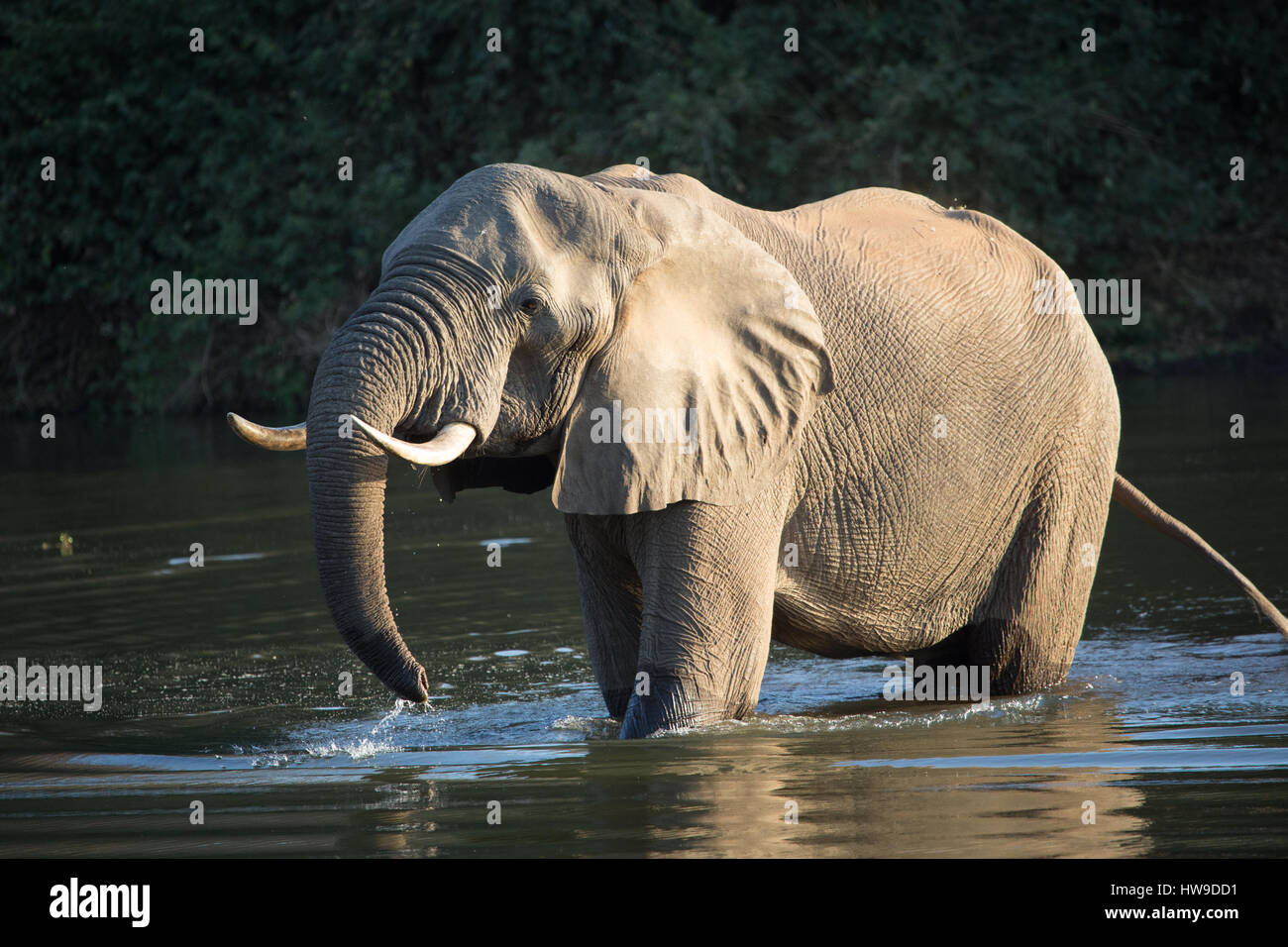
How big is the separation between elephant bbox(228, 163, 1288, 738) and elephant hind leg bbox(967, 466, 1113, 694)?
11 mm

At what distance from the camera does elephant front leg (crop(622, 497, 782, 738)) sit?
5848mm

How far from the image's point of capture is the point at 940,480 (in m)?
6.57

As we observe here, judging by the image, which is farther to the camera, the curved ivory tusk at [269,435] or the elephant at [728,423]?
the elephant at [728,423]

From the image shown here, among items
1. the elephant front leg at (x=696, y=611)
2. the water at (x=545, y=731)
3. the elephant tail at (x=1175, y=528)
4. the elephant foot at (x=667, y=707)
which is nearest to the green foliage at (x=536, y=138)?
the water at (x=545, y=731)

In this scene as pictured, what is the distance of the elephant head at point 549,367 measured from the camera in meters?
5.23

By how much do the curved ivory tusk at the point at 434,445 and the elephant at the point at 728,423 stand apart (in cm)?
1

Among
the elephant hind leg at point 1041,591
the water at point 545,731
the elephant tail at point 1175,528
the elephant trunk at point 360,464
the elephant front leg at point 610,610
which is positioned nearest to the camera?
the water at point 545,731

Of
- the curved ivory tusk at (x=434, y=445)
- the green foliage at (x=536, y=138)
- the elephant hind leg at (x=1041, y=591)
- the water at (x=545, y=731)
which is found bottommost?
the water at (x=545, y=731)

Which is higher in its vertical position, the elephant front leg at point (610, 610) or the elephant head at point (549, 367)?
Answer: the elephant head at point (549, 367)

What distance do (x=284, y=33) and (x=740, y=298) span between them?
903 inches

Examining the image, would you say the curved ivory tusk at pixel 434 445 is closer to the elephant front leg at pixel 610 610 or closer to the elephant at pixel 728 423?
the elephant at pixel 728 423

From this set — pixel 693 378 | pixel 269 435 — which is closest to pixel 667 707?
pixel 693 378

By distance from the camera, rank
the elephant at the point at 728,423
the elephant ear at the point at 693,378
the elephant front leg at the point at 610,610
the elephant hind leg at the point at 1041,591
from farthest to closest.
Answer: the elephant hind leg at the point at 1041,591 < the elephant front leg at the point at 610,610 < the elephant ear at the point at 693,378 < the elephant at the point at 728,423

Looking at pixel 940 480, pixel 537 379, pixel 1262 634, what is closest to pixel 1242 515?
pixel 1262 634
